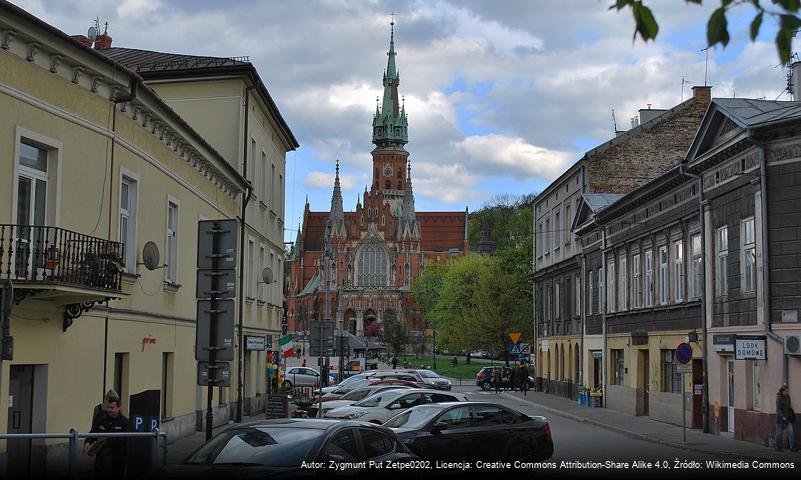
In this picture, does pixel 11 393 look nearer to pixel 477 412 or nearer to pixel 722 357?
pixel 477 412

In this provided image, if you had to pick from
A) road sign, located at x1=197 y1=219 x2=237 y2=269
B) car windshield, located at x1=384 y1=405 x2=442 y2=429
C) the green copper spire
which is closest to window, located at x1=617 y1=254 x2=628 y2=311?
car windshield, located at x1=384 y1=405 x2=442 y2=429

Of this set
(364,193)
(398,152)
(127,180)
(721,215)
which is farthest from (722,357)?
(398,152)

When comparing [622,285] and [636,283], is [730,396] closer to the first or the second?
[636,283]

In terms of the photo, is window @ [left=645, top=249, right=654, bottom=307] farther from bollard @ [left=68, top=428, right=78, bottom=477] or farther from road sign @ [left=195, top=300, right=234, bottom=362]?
bollard @ [left=68, top=428, right=78, bottom=477]

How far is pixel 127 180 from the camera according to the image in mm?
19219

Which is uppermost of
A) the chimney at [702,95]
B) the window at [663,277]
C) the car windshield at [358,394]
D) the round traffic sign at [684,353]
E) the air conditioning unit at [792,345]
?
the chimney at [702,95]

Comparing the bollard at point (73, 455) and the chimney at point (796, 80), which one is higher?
the chimney at point (796, 80)

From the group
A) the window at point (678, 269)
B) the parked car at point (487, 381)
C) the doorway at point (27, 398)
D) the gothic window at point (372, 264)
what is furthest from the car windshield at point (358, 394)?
the gothic window at point (372, 264)

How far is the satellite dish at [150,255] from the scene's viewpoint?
1953 centimetres

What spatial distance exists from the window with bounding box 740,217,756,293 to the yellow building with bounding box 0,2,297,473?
13742 mm

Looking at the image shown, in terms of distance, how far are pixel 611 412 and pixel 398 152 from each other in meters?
139

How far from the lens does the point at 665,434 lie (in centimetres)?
2875

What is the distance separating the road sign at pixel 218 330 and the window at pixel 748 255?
1556cm

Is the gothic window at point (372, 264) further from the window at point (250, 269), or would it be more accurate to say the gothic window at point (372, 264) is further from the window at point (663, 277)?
the window at point (663, 277)
